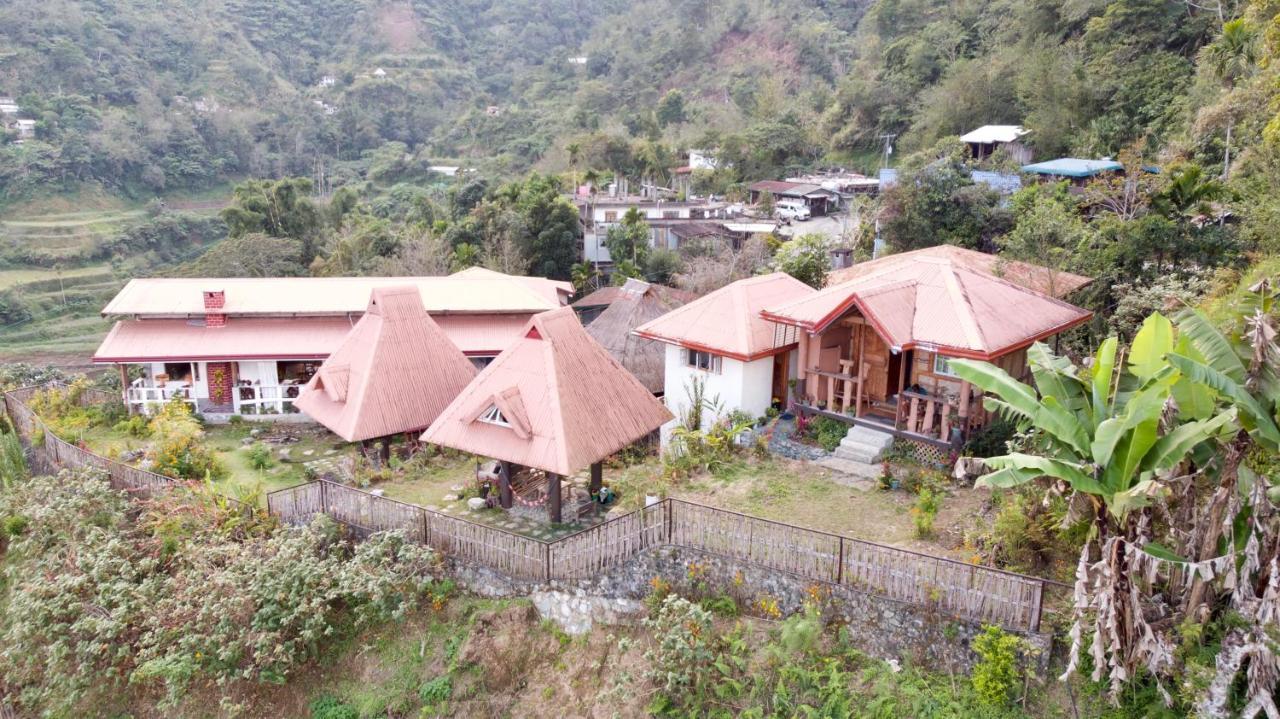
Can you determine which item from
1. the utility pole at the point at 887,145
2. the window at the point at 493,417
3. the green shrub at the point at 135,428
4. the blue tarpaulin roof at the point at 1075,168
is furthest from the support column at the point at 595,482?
the utility pole at the point at 887,145

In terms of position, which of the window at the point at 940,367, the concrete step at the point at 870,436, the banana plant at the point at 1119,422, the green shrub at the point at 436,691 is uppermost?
the banana plant at the point at 1119,422

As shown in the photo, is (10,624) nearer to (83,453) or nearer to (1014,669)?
(83,453)

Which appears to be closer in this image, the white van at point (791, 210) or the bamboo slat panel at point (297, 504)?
the bamboo slat panel at point (297, 504)

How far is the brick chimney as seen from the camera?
66.3 feet

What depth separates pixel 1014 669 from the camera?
29.0 ft

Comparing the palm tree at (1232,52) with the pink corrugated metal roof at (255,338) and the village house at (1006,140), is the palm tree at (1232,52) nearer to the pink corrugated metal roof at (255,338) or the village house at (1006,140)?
the village house at (1006,140)

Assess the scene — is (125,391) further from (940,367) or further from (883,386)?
(940,367)

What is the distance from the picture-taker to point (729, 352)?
52.0ft

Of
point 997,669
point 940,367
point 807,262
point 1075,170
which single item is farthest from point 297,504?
point 1075,170

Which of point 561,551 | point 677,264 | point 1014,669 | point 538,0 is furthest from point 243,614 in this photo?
point 538,0

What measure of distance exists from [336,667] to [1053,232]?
16985 mm

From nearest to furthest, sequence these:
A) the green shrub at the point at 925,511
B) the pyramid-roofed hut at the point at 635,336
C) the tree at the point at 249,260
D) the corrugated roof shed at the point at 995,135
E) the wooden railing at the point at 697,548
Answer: the wooden railing at the point at 697,548, the green shrub at the point at 925,511, the pyramid-roofed hut at the point at 635,336, the tree at the point at 249,260, the corrugated roof shed at the point at 995,135

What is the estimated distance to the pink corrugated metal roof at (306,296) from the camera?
20.3 meters

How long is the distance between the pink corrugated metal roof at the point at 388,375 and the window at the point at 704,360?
186 inches
